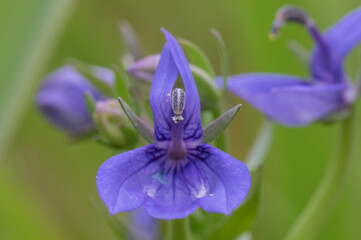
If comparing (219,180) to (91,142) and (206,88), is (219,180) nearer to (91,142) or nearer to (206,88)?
(206,88)

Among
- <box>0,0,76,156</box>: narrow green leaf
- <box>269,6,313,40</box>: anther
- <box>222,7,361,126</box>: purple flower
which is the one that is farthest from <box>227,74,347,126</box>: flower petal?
<box>0,0,76,156</box>: narrow green leaf

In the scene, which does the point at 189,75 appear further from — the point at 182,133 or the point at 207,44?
the point at 207,44

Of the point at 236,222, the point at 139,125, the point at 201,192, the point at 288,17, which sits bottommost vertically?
the point at 236,222

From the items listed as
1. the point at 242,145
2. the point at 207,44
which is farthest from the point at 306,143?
the point at 207,44

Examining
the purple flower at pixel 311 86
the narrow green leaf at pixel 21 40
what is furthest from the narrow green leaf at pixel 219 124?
the narrow green leaf at pixel 21 40

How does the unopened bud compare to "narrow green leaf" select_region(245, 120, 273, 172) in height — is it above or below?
above

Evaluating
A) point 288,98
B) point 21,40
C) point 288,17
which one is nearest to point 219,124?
point 288,98

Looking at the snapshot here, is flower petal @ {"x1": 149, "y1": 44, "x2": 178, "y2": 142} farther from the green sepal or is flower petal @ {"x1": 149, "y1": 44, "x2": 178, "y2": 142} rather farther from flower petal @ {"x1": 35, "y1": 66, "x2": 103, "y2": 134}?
flower petal @ {"x1": 35, "y1": 66, "x2": 103, "y2": 134}
